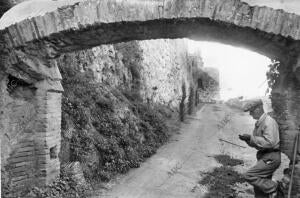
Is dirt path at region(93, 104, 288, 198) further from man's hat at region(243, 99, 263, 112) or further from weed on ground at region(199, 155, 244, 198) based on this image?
man's hat at region(243, 99, 263, 112)

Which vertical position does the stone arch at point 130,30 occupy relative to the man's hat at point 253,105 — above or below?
above

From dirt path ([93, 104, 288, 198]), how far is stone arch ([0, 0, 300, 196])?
2.36 metres

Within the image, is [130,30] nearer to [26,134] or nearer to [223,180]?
[26,134]

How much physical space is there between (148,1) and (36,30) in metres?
1.89

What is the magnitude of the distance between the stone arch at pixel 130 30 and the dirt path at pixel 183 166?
2.36 meters

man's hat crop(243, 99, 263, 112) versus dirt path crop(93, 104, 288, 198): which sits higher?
man's hat crop(243, 99, 263, 112)

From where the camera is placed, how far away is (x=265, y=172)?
5559 mm

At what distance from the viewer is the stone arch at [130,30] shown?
4.79m

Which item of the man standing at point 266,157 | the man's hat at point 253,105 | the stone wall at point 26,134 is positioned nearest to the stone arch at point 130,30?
the stone wall at point 26,134

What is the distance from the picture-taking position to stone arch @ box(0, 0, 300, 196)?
4.79 metres

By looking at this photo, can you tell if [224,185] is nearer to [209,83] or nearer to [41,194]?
[41,194]

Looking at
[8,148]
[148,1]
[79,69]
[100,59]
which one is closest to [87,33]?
[148,1]

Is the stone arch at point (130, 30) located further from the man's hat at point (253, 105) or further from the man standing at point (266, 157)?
the man's hat at point (253, 105)

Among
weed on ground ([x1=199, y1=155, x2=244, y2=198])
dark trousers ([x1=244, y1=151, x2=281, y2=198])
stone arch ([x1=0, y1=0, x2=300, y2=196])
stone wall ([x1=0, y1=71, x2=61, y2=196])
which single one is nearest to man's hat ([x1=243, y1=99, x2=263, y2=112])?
stone arch ([x1=0, y1=0, x2=300, y2=196])
